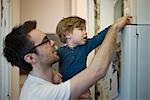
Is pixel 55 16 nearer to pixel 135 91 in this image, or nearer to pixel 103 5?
pixel 103 5

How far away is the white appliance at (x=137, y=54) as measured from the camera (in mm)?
1213

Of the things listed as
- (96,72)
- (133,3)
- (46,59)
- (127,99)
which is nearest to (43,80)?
(46,59)

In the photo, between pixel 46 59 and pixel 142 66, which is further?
pixel 46 59

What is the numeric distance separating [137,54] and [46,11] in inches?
123

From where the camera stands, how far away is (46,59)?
133 cm

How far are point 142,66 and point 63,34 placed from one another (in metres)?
0.98

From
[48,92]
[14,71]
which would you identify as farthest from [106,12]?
[14,71]

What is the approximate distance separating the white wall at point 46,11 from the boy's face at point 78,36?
2139mm

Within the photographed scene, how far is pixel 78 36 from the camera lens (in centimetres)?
202

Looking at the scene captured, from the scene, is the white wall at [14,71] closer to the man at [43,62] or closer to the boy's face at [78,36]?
the boy's face at [78,36]

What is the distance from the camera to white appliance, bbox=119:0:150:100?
1.21 meters

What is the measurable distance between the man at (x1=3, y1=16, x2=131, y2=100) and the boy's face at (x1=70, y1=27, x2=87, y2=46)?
66 cm

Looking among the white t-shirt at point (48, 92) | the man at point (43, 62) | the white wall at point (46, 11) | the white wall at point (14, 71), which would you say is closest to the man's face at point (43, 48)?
the man at point (43, 62)

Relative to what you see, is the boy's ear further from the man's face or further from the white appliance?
the white appliance
